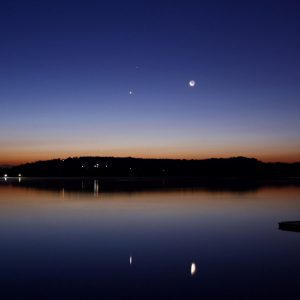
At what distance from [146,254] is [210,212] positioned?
89.7 feet

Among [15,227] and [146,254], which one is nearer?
[146,254]

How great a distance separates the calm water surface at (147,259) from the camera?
16672 mm

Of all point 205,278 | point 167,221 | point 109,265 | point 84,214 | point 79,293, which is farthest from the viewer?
point 84,214

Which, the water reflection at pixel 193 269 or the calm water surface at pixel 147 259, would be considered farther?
the water reflection at pixel 193 269

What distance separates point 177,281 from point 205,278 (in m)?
1.37

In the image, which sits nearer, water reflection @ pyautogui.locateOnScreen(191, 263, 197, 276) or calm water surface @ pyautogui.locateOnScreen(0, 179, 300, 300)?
calm water surface @ pyautogui.locateOnScreen(0, 179, 300, 300)

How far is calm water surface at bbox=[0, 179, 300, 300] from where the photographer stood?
54.7ft

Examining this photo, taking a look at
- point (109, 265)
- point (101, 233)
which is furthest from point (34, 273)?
point (101, 233)

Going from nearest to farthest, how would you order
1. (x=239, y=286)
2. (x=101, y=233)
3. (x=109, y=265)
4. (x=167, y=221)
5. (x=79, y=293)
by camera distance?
1. (x=79, y=293)
2. (x=239, y=286)
3. (x=109, y=265)
4. (x=101, y=233)
5. (x=167, y=221)

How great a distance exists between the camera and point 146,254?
80.5 ft

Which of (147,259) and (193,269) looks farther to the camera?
(147,259)

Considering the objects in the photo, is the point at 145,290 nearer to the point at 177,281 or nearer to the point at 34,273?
the point at 177,281

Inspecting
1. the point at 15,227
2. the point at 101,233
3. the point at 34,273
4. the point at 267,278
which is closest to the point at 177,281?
the point at 267,278

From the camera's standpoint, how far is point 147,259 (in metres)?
23.0
